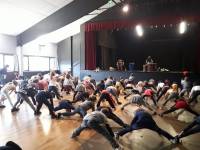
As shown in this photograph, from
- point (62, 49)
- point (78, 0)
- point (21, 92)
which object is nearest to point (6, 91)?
point (21, 92)

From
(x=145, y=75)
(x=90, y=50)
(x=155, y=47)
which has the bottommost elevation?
(x=145, y=75)

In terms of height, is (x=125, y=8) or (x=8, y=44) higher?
(x=125, y=8)

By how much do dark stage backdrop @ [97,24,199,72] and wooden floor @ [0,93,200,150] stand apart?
9.96 m

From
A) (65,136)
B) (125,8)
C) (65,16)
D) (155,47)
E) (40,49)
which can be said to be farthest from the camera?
(155,47)

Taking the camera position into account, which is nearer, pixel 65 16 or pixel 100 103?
pixel 100 103

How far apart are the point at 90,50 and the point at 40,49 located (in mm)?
3762

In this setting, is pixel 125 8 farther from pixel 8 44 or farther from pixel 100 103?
pixel 100 103

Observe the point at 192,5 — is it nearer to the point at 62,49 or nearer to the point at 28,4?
the point at 28,4

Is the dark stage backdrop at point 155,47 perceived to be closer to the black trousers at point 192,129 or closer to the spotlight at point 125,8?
the spotlight at point 125,8

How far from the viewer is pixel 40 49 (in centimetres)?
1658

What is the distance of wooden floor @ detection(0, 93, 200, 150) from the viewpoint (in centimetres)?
418

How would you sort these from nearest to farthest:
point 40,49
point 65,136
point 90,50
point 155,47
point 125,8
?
point 65,136, point 125,8, point 90,50, point 40,49, point 155,47

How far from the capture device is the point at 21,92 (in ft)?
22.5

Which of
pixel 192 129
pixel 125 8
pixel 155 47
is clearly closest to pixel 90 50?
pixel 125 8
